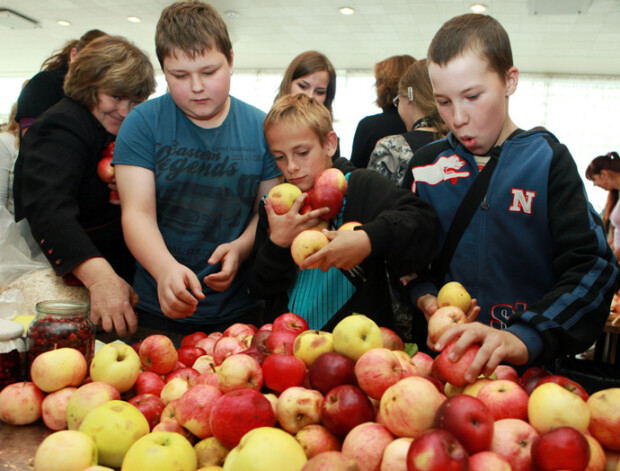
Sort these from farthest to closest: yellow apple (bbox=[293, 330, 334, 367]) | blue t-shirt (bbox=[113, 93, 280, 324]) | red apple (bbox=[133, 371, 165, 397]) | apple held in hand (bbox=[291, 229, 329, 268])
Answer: blue t-shirt (bbox=[113, 93, 280, 324]), apple held in hand (bbox=[291, 229, 329, 268]), red apple (bbox=[133, 371, 165, 397]), yellow apple (bbox=[293, 330, 334, 367])

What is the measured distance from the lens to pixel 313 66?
2.79m

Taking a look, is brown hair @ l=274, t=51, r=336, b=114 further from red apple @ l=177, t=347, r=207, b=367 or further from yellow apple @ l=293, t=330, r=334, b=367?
yellow apple @ l=293, t=330, r=334, b=367

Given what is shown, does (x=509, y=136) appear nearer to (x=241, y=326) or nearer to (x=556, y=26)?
(x=241, y=326)

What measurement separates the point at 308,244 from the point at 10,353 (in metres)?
0.78

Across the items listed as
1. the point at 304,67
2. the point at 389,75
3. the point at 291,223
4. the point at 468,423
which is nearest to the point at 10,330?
the point at 291,223

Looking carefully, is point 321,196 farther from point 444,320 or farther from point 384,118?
point 384,118

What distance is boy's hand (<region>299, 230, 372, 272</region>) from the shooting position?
1286 millimetres

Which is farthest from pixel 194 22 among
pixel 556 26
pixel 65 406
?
pixel 556 26

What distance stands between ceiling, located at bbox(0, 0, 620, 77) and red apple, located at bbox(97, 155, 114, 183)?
5979 mm

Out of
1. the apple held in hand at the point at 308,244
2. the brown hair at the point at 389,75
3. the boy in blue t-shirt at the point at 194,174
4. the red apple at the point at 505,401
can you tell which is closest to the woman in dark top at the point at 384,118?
the brown hair at the point at 389,75

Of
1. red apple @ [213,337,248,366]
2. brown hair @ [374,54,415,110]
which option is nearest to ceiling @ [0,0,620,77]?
brown hair @ [374,54,415,110]

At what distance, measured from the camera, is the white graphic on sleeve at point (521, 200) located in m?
1.40

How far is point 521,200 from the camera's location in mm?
1413

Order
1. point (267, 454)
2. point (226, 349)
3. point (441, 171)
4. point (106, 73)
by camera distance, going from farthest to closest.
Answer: point (106, 73)
point (441, 171)
point (226, 349)
point (267, 454)
